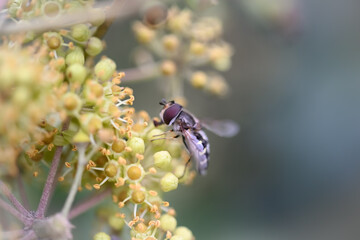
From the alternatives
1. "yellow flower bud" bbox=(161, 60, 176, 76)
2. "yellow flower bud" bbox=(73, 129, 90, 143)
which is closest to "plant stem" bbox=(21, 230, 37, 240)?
"yellow flower bud" bbox=(73, 129, 90, 143)

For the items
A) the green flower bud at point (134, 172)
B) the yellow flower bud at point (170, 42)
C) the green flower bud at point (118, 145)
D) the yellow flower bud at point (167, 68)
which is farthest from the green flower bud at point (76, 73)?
the yellow flower bud at point (170, 42)

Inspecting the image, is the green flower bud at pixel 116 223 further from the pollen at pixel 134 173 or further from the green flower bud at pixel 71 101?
the green flower bud at pixel 71 101

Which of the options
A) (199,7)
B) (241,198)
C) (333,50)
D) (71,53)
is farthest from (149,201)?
(333,50)

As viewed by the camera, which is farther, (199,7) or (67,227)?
(199,7)

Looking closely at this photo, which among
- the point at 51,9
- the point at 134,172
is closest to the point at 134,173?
the point at 134,172

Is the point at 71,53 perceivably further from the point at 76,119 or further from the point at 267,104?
the point at 267,104

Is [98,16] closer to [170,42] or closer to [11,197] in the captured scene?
[11,197]
